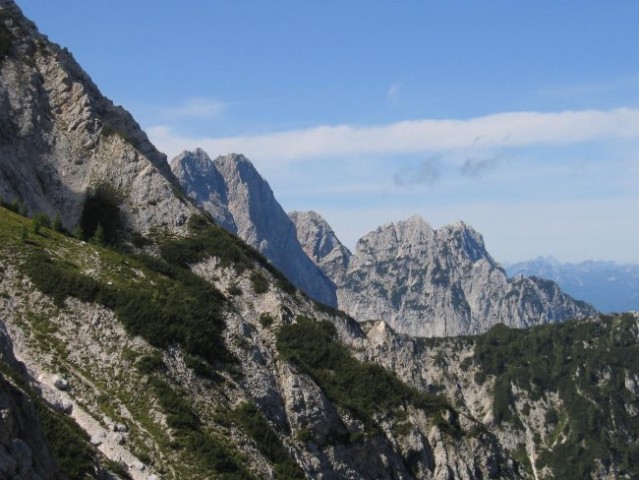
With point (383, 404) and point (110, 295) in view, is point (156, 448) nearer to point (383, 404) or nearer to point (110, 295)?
point (110, 295)

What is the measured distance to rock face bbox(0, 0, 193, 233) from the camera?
3986 inches

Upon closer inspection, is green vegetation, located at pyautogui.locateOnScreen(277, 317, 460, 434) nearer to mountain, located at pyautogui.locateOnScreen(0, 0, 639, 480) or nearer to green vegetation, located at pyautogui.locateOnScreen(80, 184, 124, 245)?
mountain, located at pyautogui.locateOnScreen(0, 0, 639, 480)

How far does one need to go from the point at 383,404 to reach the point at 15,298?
43.9 meters

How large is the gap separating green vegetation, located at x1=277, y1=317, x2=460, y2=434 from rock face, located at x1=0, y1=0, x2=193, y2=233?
90.5 ft

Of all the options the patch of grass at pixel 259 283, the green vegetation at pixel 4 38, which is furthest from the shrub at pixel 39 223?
the green vegetation at pixel 4 38

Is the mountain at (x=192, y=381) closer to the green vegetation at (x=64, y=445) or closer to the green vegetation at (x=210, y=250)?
the green vegetation at (x=64, y=445)

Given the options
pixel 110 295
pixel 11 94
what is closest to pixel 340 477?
pixel 110 295

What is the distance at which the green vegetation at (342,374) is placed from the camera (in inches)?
3191

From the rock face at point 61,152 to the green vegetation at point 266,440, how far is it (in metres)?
42.9

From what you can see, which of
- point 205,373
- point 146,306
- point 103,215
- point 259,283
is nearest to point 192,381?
point 205,373

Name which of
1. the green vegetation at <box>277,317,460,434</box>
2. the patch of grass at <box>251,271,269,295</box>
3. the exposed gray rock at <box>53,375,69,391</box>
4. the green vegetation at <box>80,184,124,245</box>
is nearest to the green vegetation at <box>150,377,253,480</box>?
the exposed gray rock at <box>53,375,69,391</box>

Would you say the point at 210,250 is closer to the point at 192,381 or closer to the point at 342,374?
the point at 342,374

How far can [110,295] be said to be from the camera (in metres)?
67.0

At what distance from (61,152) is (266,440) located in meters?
63.9
